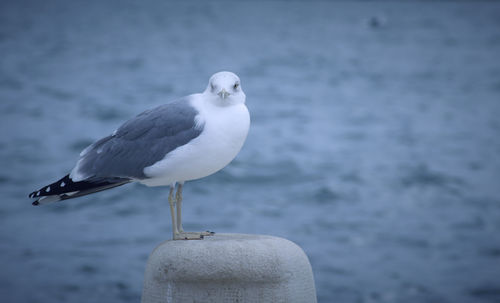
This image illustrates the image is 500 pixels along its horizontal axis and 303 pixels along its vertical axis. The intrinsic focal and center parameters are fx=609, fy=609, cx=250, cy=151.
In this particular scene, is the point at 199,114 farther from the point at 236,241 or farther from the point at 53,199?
the point at 53,199

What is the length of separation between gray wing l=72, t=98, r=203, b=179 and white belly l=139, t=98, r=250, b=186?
0.07m

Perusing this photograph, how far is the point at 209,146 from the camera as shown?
454 centimetres

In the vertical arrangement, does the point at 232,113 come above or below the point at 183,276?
above

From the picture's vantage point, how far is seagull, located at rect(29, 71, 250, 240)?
4547 millimetres

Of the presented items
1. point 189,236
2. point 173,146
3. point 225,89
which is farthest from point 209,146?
point 189,236

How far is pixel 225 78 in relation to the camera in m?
4.50

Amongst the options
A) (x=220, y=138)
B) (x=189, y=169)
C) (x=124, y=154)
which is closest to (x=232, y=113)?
(x=220, y=138)

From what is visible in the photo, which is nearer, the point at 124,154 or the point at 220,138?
the point at 220,138

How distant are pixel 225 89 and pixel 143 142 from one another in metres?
0.85

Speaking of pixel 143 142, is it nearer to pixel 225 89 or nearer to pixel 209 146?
pixel 209 146

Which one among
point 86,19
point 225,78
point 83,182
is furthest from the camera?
point 86,19

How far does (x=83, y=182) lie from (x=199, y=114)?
1086mm

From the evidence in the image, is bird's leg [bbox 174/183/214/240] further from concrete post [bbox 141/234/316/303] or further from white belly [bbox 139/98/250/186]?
white belly [bbox 139/98/250/186]

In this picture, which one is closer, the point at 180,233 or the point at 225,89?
the point at 225,89
